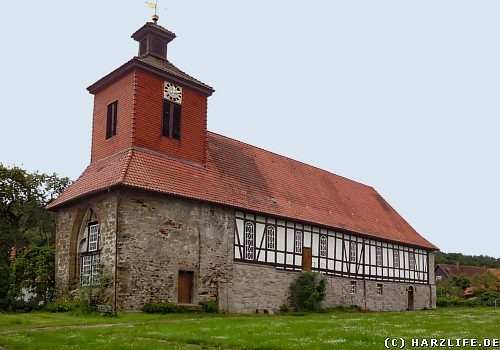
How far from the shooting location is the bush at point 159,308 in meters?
25.3

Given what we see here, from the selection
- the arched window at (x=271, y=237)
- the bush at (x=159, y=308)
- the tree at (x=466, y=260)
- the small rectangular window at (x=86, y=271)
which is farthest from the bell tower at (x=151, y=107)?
the tree at (x=466, y=260)

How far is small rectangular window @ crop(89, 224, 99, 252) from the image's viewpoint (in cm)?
2764

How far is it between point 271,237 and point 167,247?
730cm

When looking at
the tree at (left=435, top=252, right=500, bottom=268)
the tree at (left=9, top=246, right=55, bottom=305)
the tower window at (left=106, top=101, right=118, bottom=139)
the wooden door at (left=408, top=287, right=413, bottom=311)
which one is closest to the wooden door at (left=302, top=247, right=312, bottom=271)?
the tower window at (left=106, top=101, right=118, bottom=139)

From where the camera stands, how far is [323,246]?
35.9m

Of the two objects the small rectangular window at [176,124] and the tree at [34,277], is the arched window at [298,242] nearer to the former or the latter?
the small rectangular window at [176,124]

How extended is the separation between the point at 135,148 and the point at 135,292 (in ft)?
22.6

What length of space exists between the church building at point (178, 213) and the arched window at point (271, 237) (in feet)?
0.18

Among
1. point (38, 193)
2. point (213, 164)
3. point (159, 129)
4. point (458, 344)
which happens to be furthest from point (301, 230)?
point (458, 344)

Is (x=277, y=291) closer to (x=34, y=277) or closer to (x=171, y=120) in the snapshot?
(x=171, y=120)

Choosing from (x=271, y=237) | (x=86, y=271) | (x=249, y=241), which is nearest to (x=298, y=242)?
(x=271, y=237)

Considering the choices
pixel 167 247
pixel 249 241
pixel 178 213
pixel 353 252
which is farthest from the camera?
pixel 353 252

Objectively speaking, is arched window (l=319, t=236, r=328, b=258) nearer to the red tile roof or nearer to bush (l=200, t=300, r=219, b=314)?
the red tile roof

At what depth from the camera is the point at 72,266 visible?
28828mm
